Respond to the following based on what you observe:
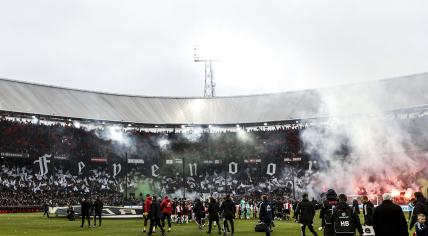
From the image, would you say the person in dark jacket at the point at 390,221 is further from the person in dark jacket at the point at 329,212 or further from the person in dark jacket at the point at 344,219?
the person in dark jacket at the point at 329,212

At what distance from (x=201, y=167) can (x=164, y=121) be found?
30.0 ft

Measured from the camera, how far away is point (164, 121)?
75.7 meters

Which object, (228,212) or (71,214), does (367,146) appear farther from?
(228,212)

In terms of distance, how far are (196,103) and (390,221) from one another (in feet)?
231

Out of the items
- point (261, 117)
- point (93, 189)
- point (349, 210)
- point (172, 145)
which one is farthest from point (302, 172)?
point (349, 210)

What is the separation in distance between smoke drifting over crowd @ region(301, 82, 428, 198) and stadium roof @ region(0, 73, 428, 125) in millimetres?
918

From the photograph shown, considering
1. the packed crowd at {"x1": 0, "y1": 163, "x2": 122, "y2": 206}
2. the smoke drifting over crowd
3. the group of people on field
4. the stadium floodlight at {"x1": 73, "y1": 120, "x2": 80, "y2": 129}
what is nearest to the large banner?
the packed crowd at {"x1": 0, "y1": 163, "x2": 122, "y2": 206}

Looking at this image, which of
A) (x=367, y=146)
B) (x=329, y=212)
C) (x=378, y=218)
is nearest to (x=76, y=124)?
(x=367, y=146)

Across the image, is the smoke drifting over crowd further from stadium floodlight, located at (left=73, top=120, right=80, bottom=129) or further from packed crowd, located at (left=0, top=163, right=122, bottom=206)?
stadium floodlight, located at (left=73, top=120, right=80, bottom=129)

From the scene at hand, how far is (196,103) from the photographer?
80938mm

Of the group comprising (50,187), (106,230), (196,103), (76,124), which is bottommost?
(106,230)

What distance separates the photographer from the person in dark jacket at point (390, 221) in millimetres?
10859

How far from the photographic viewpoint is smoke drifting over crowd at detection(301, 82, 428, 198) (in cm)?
5884

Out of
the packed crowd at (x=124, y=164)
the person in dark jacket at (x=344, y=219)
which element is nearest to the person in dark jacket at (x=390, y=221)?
the person in dark jacket at (x=344, y=219)
